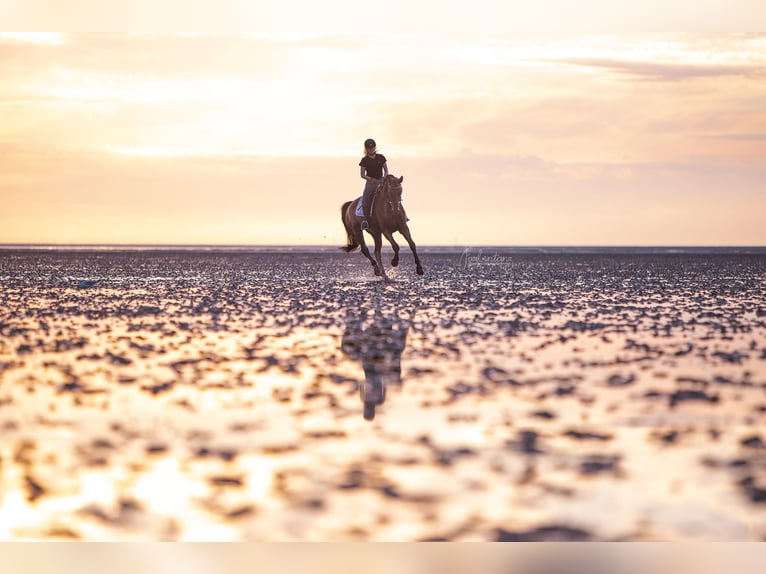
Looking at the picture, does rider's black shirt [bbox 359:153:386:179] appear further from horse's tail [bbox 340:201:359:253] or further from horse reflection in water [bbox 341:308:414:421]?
horse reflection in water [bbox 341:308:414:421]

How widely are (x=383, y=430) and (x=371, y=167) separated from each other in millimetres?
15224

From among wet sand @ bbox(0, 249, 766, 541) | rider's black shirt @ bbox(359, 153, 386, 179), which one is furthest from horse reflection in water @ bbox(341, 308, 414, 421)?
rider's black shirt @ bbox(359, 153, 386, 179)

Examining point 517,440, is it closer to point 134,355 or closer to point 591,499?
point 591,499

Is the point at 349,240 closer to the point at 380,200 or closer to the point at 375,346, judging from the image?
the point at 380,200

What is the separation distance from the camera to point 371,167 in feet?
67.8

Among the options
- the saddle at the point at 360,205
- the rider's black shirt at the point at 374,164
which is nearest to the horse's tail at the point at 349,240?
the saddle at the point at 360,205

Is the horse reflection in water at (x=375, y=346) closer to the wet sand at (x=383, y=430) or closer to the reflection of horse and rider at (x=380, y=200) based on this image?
the wet sand at (x=383, y=430)

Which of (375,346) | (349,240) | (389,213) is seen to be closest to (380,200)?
(389,213)

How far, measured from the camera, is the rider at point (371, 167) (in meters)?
20.2

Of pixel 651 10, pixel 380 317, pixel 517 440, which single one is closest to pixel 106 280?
pixel 380 317

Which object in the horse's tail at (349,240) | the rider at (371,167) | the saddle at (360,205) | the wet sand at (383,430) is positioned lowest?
the wet sand at (383,430)

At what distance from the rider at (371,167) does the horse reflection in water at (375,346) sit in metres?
6.70

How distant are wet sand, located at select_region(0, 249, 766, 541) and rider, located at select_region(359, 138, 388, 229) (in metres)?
8.45

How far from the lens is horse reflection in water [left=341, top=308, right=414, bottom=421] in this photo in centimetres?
732
